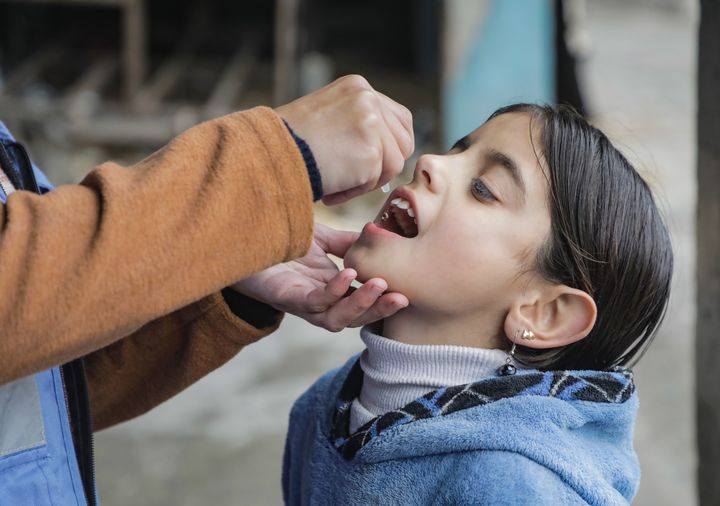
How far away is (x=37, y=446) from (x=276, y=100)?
445 centimetres

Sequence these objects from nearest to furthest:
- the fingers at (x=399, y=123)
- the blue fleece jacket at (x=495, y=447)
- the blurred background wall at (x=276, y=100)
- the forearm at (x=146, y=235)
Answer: the forearm at (x=146, y=235)
the fingers at (x=399, y=123)
the blue fleece jacket at (x=495, y=447)
the blurred background wall at (x=276, y=100)

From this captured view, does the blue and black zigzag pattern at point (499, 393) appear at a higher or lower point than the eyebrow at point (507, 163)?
lower

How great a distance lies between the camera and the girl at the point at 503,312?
4.18 feet

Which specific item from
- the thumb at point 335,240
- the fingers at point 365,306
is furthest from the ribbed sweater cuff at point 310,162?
the thumb at point 335,240

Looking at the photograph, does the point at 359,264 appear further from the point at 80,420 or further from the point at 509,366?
the point at 80,420

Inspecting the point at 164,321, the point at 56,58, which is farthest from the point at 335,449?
the point at 56,58

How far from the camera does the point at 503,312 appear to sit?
1.37 m

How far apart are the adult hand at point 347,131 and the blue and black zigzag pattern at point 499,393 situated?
1.19 ft

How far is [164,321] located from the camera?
4.70ft

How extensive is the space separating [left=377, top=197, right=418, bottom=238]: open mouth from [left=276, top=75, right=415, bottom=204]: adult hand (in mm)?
289

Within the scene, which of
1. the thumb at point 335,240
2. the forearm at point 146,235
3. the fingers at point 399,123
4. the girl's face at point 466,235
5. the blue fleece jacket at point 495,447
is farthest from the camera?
the thumb at point 335,240

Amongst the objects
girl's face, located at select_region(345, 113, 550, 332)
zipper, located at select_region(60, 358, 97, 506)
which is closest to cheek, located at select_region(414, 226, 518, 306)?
girl's face, located at select_region(345, 113, 550, 332)

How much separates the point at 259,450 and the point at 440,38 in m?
2.70

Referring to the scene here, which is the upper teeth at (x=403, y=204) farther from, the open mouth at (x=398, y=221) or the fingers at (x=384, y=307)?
the fingers at (x=384, y=307)
